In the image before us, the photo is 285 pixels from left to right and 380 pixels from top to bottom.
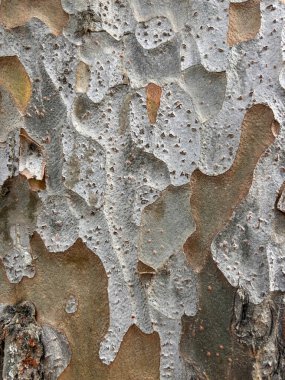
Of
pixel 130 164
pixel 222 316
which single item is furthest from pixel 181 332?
pixel 130 164

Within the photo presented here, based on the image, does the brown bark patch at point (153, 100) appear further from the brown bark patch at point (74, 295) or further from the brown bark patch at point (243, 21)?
the brown bark patch at point (74, 295)

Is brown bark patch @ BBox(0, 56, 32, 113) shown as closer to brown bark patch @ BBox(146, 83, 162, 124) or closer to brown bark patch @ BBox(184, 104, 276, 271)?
brown bark patch @ BBox(146, 83, 162, 124)

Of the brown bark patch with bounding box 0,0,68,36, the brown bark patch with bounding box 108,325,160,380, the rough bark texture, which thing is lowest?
the brown bark patch with bounding box 108,325,160,380

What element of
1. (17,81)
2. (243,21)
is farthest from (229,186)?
(17,81)

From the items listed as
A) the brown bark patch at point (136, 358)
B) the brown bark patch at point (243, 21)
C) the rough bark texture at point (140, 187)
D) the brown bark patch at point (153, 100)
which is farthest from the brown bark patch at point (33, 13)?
the brown bark patch at point (136, 358)

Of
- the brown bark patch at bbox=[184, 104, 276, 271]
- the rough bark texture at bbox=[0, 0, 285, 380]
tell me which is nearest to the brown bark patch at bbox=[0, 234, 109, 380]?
the rough bark texture at bbox=[0, 0, 285, 380]

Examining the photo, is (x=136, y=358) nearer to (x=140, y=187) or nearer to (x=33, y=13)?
(x=140, y=187)

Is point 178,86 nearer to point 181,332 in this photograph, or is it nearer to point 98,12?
point 98,12
